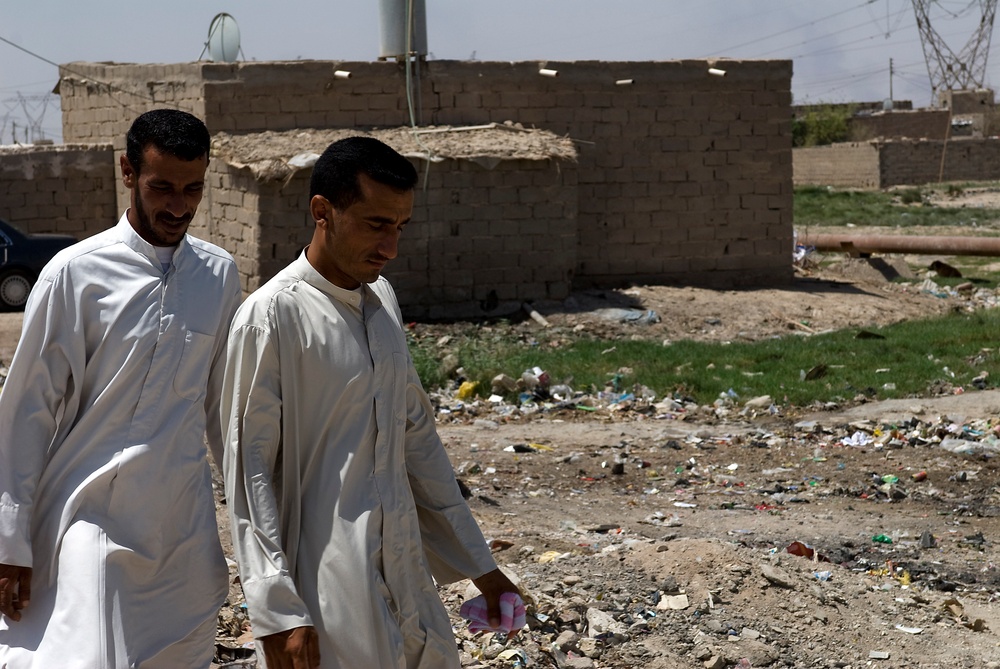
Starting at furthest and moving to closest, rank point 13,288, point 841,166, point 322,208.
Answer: point 841,166
point 13,288
point 322,208

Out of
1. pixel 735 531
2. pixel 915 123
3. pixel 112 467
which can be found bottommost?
pixel 735 531

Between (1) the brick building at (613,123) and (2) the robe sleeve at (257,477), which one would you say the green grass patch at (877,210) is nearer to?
(1) the brick building at (613,123)

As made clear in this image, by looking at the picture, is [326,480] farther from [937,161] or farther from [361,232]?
[937,161]

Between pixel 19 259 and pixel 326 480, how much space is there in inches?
481

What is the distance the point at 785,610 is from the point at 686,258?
10205mm

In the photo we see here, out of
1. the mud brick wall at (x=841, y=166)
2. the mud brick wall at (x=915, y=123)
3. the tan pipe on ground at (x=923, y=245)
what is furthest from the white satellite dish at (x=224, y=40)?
the mud brick wall at (x=915, y=123)

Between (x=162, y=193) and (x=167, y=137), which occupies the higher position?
(x=167, y=137)

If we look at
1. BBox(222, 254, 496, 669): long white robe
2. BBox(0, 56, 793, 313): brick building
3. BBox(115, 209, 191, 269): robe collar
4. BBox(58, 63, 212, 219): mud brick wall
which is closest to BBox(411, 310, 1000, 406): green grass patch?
BBox(0, 56, 793, 313): brick building

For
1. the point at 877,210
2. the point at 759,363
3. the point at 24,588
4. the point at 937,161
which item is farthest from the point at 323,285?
the point at 937,161

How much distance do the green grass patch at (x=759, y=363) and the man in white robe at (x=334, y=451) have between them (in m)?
6.77

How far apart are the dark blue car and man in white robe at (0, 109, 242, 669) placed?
37.5 ft

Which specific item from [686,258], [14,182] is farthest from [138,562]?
[14,182]

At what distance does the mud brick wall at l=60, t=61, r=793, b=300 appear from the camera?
1364cm

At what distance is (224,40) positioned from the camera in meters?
14.9
